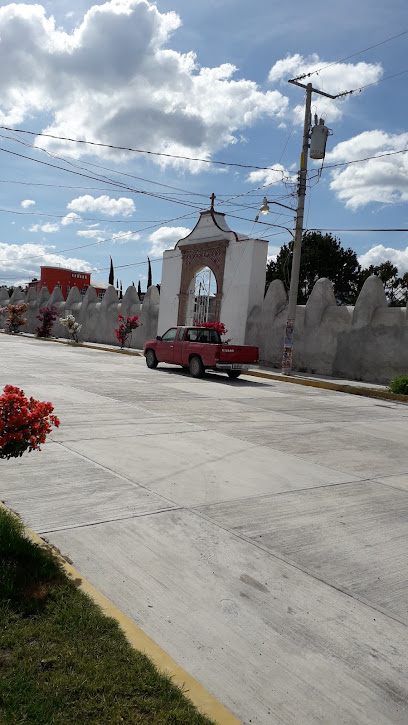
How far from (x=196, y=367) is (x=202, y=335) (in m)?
1.20

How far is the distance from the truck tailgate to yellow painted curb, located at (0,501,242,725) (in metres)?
13.9


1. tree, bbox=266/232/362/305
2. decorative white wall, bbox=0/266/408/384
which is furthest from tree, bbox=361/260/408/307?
decorative white wall, bbox=0/266/408/384

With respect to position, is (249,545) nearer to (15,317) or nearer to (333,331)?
(333,331)

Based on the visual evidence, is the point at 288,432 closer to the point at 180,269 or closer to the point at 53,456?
the point at 53,456

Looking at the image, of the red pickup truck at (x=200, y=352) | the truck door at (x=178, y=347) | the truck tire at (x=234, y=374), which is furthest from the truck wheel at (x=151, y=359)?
the truck tire at (x=234, y=374)

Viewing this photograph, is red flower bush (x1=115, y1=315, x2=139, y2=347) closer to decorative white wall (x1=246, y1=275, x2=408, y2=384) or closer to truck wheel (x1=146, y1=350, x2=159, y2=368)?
decorative white wall (x1=246, y1=275, x2=408, y2=384)

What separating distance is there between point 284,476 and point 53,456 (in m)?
2.64

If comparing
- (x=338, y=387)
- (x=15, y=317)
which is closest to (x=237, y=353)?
(x=338, y=387)

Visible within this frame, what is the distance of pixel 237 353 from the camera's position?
17594 mm

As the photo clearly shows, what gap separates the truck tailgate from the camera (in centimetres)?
1748

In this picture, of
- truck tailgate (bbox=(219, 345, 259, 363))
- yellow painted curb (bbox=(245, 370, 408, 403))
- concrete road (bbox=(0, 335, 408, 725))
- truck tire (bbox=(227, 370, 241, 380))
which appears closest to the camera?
concrete road (bbox=(0, 335, 408, 725))

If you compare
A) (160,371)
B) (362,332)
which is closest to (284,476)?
(160,371)

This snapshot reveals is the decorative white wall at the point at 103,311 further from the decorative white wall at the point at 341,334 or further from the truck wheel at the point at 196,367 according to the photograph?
the truck wheel at the point at 196,367

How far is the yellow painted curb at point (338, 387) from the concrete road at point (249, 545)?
23.4 feet
